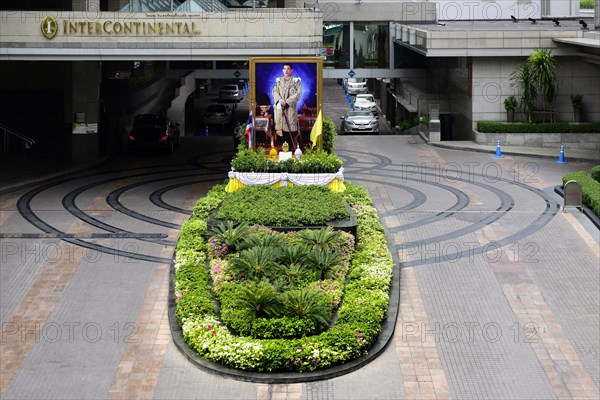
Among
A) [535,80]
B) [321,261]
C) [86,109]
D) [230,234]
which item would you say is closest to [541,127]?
[535,80]

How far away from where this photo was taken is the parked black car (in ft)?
137

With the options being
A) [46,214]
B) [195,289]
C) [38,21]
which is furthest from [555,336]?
[38,21]

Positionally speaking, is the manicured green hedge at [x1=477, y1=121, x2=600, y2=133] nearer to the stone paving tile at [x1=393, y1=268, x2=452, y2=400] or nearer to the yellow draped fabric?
the yellow draped fabric

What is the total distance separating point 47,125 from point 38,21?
16858 mm

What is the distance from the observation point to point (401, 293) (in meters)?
22.8

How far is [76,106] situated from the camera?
39.8 meters

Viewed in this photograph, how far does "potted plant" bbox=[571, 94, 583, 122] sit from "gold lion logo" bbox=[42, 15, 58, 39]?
23.1m

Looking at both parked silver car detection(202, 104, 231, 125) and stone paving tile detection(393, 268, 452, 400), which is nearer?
stone paving tile detection(393, 268, 452, 400)

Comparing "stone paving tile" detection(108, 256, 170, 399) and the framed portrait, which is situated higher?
the framed portrait

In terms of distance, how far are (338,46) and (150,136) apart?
1800 cm

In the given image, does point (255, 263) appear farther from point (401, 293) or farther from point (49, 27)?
point (49, 27)

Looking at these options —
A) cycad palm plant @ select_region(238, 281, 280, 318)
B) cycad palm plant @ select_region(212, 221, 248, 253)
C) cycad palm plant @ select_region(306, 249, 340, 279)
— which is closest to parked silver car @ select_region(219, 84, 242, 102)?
cycad palm plant @ select_region(212, 221, 248, 253)

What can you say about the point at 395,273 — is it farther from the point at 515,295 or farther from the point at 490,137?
the point at 490,137

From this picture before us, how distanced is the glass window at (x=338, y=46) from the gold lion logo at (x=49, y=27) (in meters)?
26.4
